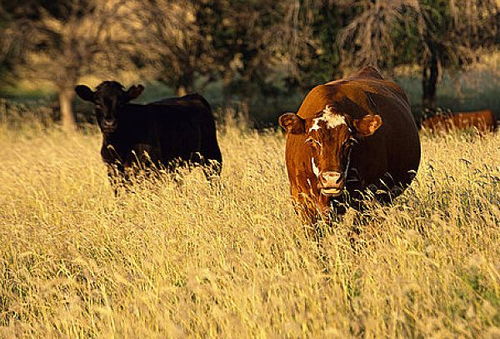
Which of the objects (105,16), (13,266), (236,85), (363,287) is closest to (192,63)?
(236,85)

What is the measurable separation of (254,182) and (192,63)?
46.7 ft

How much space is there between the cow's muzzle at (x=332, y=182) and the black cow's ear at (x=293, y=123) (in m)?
0.51

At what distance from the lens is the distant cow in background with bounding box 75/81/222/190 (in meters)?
9.22

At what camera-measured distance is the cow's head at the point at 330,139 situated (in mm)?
5039

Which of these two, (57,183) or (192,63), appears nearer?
(57,183)

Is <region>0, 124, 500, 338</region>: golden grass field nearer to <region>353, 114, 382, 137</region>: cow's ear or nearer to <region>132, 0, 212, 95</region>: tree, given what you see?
<region>353, 114, 382, 137</region>: cow's ear

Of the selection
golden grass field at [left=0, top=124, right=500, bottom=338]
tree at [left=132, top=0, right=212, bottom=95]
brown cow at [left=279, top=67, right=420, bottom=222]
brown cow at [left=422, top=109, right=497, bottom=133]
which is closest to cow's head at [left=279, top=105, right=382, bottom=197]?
brown cow at [left=279, top=67, right=420, bottom=222]

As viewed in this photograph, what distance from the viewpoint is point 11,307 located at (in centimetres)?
518

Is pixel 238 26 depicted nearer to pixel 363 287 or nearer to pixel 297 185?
pixel 297 185

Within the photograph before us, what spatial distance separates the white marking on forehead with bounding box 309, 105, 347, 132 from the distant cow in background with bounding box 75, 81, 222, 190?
3466 millimetres

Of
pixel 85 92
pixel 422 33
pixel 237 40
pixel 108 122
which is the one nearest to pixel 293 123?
pixel 108 122

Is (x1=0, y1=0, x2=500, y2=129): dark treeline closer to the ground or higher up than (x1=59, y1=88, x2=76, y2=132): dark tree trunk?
higher up

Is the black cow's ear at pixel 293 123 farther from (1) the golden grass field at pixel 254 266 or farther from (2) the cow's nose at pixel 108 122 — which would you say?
(2) the cow's nose at pixel 108 122

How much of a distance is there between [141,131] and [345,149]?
4.88 m
